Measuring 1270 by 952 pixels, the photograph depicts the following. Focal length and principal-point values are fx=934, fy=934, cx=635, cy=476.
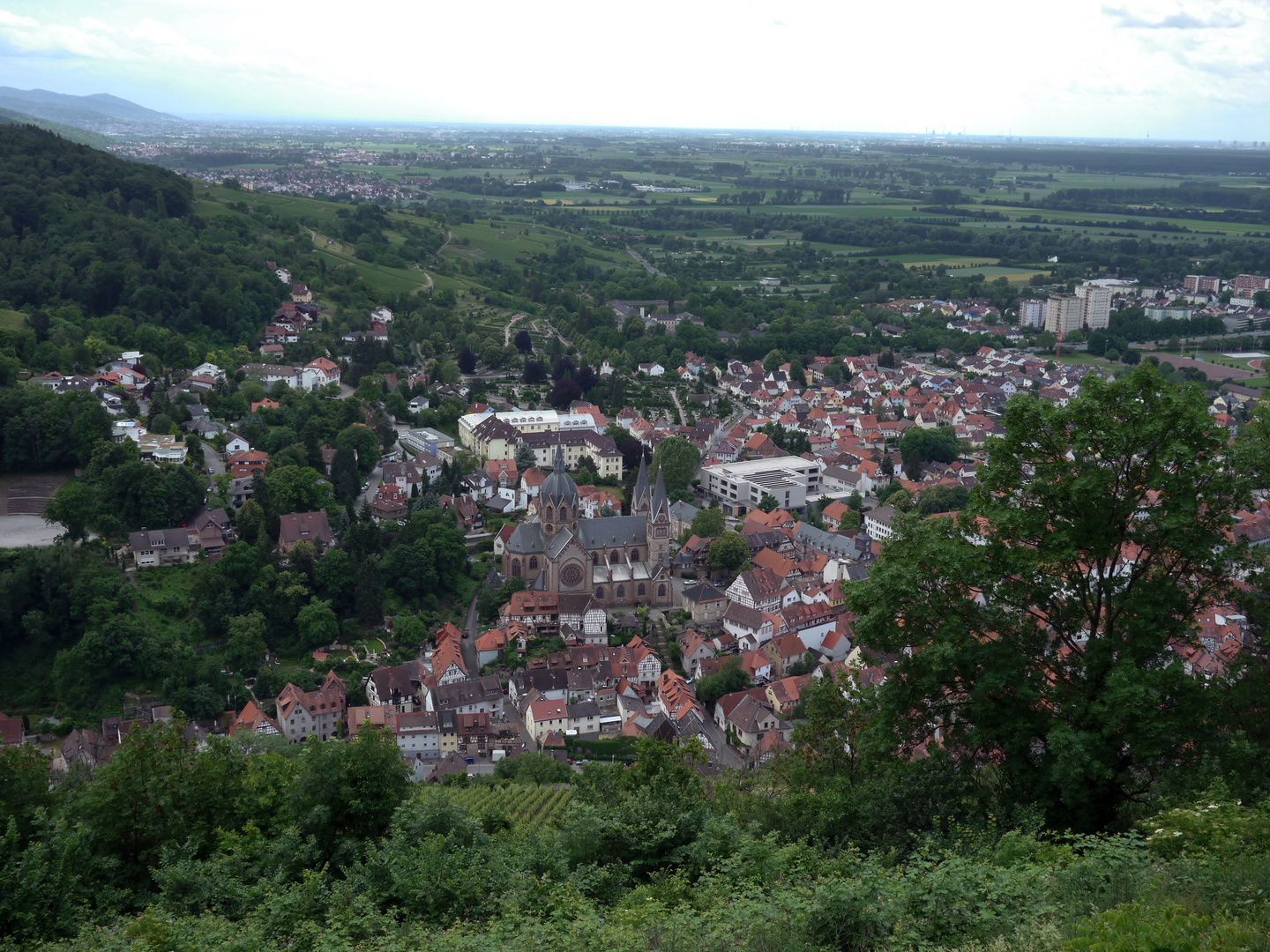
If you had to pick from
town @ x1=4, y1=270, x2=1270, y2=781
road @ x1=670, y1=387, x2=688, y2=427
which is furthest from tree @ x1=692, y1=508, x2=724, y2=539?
road @ x1=670, y1=387, x2=688, y2=427

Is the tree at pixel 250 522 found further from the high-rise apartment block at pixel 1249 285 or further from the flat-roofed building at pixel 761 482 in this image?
the high-rise apartment block at pixel 1249 285

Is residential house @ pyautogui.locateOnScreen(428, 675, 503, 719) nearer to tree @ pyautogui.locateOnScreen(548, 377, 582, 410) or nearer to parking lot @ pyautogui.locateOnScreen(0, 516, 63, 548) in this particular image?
parking lot @ pyautogui.locateOnScreen(0, 516, 63, 548)

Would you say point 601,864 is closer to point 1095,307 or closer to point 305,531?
point 305,531

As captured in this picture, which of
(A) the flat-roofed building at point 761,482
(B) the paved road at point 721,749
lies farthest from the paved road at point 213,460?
(B) the paved road at point 721,749

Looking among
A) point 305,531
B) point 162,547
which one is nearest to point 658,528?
point 305,531

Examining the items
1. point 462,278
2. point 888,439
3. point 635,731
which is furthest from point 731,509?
point 462,278

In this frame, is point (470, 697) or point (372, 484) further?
point (372, 484)
